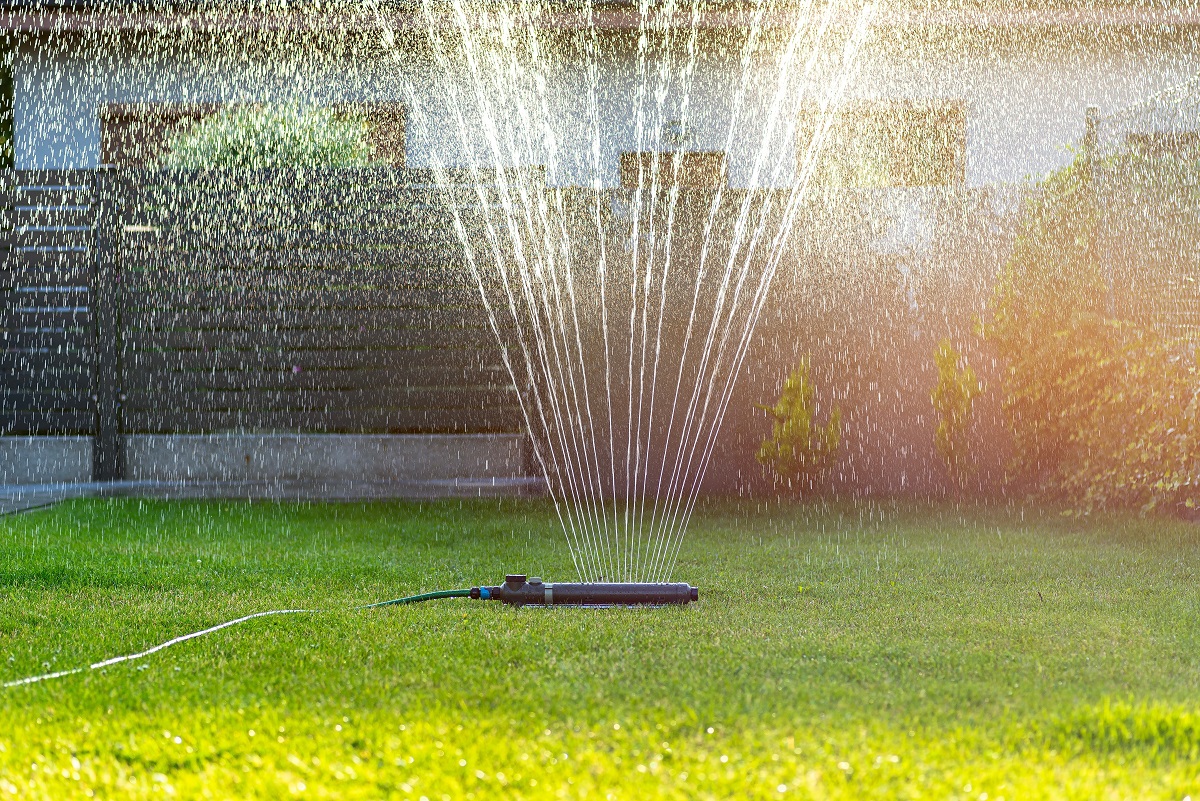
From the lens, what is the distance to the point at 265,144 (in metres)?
8.07

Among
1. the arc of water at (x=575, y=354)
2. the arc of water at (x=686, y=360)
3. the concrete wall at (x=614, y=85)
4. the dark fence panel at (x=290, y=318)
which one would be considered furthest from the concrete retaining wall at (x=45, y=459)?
the concrete wall at (x=614, y=85)

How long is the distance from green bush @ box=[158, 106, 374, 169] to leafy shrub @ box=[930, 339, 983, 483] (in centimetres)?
416

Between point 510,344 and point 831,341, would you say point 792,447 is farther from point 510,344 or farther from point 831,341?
point 510,344

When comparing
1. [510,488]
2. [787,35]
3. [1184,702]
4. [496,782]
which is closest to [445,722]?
[496,782]

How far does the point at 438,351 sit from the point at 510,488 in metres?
1.13

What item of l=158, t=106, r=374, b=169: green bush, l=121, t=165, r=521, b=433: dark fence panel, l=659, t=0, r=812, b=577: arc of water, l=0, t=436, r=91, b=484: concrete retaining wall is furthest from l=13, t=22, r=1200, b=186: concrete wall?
l=0, t=436, r=91, b=484: concrete retaining wall

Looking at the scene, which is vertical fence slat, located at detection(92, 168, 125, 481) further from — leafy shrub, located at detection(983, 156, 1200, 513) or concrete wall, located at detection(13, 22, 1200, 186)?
leafy shrub, located at detection(983, 156, 1200, 513)

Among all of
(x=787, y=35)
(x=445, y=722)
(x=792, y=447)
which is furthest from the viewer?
(x=787, y=35)

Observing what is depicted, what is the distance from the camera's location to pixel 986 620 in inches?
133

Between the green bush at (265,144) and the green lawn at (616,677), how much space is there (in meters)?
3.87

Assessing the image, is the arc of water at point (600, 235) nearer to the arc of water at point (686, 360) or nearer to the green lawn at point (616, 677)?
the arc of water at point (686, 360)

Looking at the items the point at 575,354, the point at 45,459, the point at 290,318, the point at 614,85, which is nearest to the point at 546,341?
the point at 575,354

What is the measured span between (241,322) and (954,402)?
4.26m

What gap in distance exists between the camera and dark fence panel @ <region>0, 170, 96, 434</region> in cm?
738
